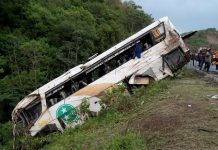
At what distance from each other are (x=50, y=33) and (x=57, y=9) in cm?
487

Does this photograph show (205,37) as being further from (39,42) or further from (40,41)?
(39,42)

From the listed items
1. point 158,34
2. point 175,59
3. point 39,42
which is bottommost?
point 175,59

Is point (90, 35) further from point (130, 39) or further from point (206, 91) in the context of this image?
point (206, 91)

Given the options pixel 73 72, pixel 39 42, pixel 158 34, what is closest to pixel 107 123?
pixel 73 72

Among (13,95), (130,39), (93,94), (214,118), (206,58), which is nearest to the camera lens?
(214,118)

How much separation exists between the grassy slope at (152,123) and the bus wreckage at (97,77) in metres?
0.58

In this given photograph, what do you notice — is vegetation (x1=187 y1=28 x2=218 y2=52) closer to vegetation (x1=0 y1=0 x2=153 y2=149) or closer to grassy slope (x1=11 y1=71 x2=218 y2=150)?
vegetation (x1=0 y1=0 x2=153 y2=149)

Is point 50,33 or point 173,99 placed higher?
point 50,33

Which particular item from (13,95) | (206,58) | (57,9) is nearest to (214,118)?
(13,95)

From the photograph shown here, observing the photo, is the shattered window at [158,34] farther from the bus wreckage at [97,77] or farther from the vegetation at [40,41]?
the vegetation at [40,41]

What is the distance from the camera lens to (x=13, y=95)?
1959cm

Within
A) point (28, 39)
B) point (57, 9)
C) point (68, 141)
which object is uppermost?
point (57, 9)

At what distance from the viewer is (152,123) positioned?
9703 mm

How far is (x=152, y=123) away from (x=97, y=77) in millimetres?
5761
